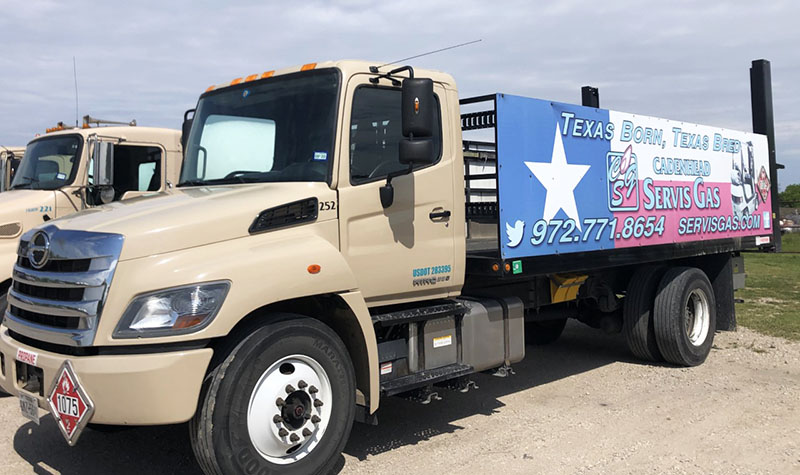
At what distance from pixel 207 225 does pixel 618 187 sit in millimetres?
4164

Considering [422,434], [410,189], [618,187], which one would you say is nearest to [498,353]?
[422,434]

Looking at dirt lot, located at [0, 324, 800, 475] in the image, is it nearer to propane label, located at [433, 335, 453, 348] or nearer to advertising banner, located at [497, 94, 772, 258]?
propane label, located at [433, 335, 453, 348]

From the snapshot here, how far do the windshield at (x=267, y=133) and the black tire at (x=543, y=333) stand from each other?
5.23 m

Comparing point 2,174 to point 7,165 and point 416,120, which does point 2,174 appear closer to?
point 7,165

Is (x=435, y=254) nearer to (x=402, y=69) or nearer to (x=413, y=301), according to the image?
(x=413, y=301)

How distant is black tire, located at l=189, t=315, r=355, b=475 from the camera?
12.8 feet

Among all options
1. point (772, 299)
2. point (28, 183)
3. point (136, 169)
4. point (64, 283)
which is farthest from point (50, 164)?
point (772, 299)

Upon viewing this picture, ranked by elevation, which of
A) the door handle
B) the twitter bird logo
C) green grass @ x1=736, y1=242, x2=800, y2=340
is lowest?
green grass @ x1=736, y1=242, x2=800, y2=340

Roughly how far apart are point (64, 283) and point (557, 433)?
3726 mm

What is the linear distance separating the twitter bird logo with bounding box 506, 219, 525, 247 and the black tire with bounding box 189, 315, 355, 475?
188 cm

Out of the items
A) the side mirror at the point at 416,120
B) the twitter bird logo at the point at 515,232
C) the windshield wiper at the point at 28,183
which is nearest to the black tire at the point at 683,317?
the twitter bird logo at the point at 515,232

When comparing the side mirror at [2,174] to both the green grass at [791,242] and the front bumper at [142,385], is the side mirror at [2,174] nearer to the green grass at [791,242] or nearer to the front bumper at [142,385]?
the front bumper at [142,385]

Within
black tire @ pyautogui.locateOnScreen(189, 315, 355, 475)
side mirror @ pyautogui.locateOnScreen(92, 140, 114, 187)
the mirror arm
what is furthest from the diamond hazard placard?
side mirror @ pyautogui.locateOnScreen(92, 140, 114, 187)

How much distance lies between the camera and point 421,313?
5.24 metres
